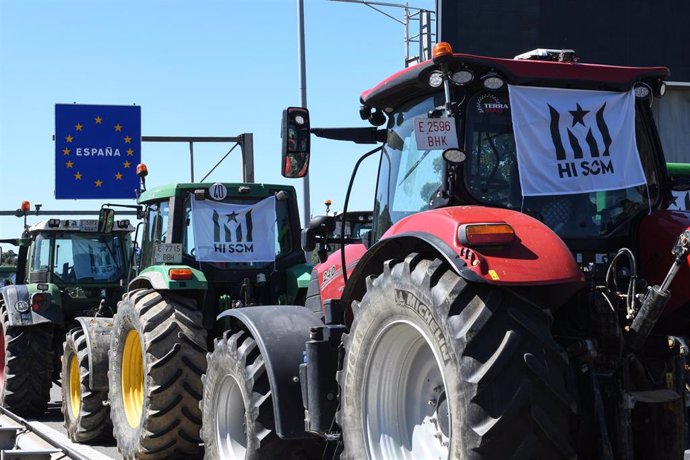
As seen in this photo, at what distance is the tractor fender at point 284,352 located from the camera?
20.2ft

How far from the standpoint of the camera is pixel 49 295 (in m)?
13.0

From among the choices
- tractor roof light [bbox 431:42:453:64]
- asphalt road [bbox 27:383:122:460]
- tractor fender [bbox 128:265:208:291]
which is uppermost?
tractor roof light [bbox 431:42:453:64]

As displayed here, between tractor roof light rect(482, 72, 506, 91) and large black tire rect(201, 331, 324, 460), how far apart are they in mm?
2295

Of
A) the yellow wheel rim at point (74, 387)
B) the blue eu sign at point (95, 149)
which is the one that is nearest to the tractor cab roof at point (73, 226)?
the yellow wheel rim at point (74, 387)

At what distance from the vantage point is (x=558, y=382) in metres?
4.21

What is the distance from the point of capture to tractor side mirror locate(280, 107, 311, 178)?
6.11 m

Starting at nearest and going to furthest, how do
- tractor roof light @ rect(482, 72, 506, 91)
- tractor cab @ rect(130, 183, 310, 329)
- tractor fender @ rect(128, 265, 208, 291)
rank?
tractor roof light @ rect(482, 72, 506, 91) → tractor fender @ rect(128, 265, 208, 291) → tractor cab @ rect(130, 183, 310, 329)

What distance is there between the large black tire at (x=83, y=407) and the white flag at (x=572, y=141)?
5.87 m

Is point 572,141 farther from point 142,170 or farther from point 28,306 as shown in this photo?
point 28,306

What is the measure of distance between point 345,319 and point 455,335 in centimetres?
163

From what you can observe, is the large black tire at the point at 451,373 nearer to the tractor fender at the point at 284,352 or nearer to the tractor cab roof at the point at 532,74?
the tractor fender at the point at 284,352

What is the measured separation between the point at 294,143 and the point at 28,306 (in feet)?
25.7

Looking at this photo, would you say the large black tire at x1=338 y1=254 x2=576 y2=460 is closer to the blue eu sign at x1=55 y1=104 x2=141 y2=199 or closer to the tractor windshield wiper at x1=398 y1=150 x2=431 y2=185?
the tractor windshield wiper at x1=398 y1=150 x2=431 y2=185

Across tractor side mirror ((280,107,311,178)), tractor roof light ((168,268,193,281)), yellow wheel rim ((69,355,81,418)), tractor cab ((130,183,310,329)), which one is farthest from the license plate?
tractor side mirror ((280,107,311,178))
